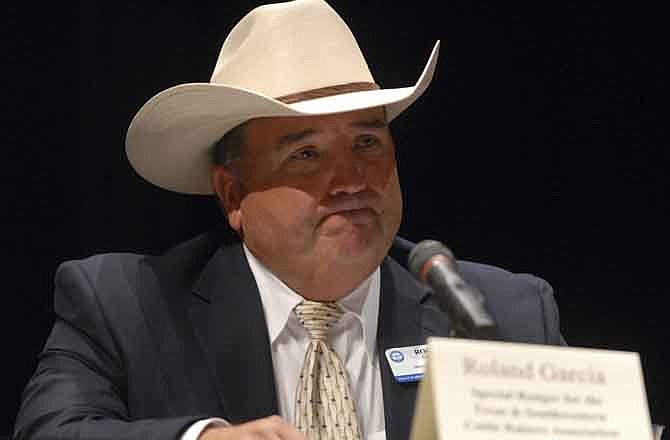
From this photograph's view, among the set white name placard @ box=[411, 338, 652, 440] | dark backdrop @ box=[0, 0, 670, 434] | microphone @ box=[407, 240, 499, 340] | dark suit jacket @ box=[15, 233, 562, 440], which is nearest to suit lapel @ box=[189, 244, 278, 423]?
dark suit jacket @ box=[15, 233, 562, 440]

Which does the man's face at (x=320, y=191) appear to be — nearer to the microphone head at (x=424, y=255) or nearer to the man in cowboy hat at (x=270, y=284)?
the man in cowboy hat at (x=270, y=284)

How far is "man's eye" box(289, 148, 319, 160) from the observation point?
235 cm

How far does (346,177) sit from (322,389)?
397mm

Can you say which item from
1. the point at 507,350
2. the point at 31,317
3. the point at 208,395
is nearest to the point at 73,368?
the point at 208,395

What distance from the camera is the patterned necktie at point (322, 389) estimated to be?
229 cm

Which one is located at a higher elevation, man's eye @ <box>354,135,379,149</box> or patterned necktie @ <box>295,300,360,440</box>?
man's eye @ <box>354,135,379,149</box>

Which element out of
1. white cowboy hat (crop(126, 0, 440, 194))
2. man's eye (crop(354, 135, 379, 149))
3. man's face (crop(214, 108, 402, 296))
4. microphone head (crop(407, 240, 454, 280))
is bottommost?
microphone head (crop(407, 240, 454, 280))

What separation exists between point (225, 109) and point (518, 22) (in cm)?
110

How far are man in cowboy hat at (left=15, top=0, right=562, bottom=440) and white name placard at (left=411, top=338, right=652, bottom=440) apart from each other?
33.1 inches

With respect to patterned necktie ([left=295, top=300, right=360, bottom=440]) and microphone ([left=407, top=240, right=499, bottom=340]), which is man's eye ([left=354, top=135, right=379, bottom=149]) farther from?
microphone ([left=407, top=240, right=499, bottom=340])

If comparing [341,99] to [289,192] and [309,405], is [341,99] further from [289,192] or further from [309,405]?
[309,405]

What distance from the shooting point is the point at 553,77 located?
3.17 m

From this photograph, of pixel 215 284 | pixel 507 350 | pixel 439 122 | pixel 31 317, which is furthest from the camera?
pixel 439 122

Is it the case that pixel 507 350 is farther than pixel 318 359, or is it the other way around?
pixel 318 359
